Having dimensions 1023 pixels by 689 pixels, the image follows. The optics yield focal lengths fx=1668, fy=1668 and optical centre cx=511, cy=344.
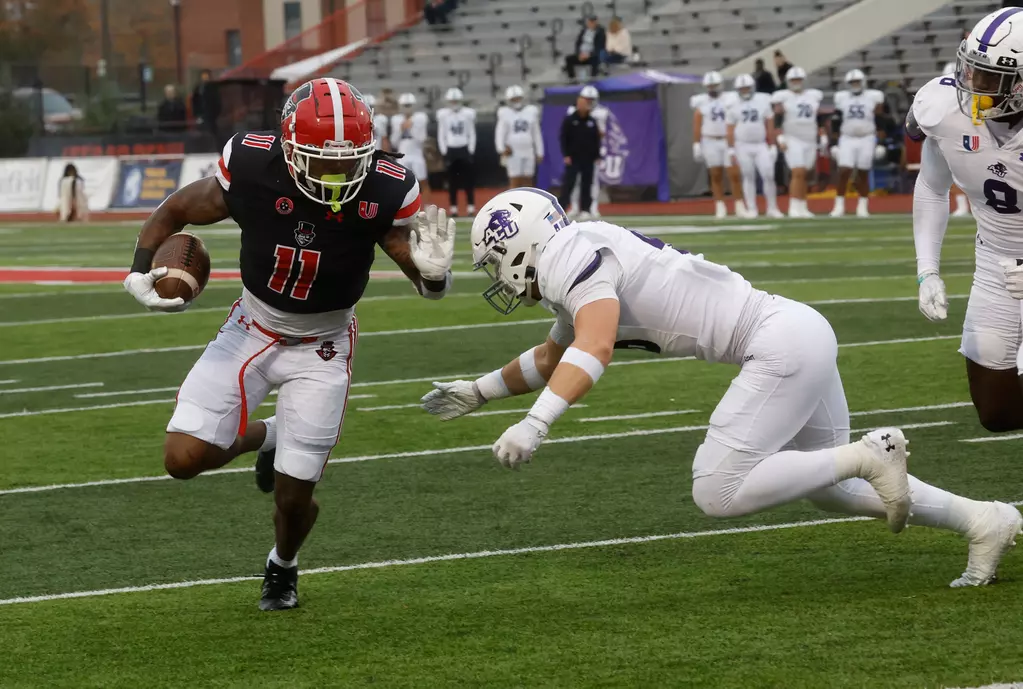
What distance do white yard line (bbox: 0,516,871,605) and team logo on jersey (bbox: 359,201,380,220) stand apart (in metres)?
1.20

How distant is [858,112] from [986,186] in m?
16.5

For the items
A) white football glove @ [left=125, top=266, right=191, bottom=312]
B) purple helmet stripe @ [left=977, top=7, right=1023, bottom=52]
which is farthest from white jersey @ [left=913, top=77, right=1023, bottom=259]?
white football glove @ [left=125, top=266, right=191, bottom=312]

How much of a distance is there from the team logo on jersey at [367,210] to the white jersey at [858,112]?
1740 centimetres

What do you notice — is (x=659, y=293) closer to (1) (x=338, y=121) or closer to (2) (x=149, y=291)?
(1) (x=338, y=121)

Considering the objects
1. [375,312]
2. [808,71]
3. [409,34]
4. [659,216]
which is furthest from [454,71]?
[375,312]

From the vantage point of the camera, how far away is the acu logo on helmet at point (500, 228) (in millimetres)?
4660

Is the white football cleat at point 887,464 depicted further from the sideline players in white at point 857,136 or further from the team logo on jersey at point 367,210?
the sideline players in white at point 857,136

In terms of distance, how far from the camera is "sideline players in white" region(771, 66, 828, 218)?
21969 millimetres

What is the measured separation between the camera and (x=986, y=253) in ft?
19.0

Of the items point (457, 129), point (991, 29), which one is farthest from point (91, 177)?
point (991, 29)

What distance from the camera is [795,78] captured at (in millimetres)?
21984

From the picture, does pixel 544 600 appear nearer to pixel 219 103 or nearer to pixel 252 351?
pixel 252 351

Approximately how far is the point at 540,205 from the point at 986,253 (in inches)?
74.6

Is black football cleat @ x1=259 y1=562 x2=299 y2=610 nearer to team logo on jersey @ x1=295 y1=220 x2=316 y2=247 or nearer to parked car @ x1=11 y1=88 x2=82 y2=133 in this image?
team logo on jersey @ x1=295 y1=220 x2=316 y2=247
